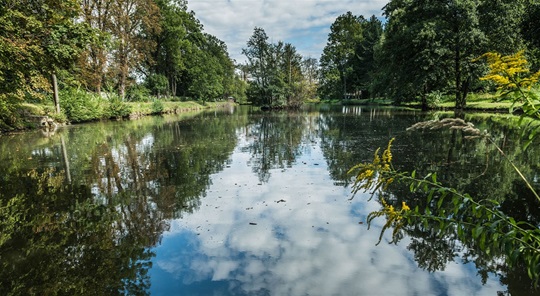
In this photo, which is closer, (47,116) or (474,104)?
(47,116)

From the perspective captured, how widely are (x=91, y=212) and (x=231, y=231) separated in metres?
2.64

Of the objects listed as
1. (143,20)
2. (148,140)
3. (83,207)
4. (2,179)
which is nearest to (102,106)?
(143,20)

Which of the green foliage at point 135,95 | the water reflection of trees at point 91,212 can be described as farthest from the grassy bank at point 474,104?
the green foliage at point 135,95

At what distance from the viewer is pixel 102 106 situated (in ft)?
92.0

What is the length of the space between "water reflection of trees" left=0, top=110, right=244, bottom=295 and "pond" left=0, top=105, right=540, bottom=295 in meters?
0.02

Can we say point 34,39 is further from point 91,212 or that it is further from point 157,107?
point 157,107

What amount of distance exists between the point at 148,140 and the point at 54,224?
10234mm

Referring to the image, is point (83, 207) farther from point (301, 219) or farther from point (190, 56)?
point (190, 56)

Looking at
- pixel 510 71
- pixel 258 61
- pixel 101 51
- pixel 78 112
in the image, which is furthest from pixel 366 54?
pixel 510 71

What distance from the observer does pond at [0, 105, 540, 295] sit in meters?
3.40

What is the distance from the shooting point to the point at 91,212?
553cm

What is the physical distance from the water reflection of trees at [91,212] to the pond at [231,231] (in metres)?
0.02

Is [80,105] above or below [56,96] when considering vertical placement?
below

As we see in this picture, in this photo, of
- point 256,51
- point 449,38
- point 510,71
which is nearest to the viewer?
point 510,71
